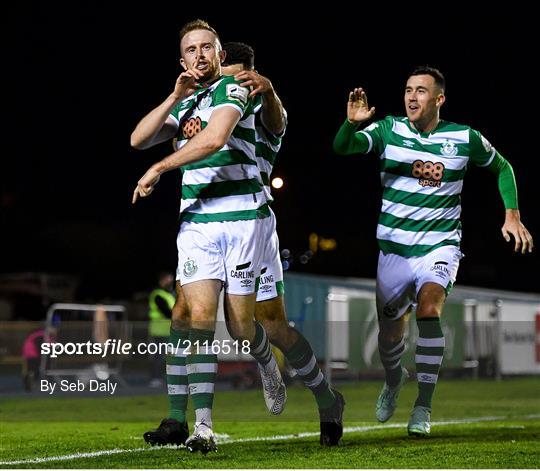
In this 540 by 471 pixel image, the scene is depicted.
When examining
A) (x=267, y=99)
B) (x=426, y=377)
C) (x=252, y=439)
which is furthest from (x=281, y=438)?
(x=267, y=99)

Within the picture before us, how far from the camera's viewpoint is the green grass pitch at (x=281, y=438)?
721cm

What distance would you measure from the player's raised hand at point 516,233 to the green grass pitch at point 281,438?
1.19 metres

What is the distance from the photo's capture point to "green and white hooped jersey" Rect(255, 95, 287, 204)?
7668mm

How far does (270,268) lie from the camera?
7.71 m

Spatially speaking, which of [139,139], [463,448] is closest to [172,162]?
[139,139]

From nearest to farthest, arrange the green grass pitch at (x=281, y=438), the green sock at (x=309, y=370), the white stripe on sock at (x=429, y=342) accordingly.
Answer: the green grass pitch at (x=281, y=438)
the green sock at (x=309, y=370)
the white stripe on sock at (x=429, y=342)

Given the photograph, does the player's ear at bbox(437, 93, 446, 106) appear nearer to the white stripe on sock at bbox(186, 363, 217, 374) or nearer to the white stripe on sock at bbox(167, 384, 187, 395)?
the white stripe on sock at bbox(186, 363, 217, 374)

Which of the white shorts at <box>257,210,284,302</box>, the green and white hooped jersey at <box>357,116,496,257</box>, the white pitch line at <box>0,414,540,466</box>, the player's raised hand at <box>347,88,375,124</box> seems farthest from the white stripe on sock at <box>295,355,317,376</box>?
the player's raised hand at <box>347,88,375,124</box>

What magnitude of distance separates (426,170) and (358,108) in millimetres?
723

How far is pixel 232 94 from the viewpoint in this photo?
7055 mm

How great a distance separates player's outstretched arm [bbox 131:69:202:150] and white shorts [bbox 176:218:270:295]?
563mm

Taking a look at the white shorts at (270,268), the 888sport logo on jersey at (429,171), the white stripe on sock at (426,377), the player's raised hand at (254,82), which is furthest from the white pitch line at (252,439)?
the player's raised hand at (254,82)

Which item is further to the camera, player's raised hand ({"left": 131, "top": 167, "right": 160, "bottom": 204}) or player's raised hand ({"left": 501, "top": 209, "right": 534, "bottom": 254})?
player's raised hand ({"left": 501, "top": 209, "right": 534, "bottom": 254})

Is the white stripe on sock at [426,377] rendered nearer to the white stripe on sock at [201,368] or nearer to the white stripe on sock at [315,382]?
the white stripe on sock at [315,382]
